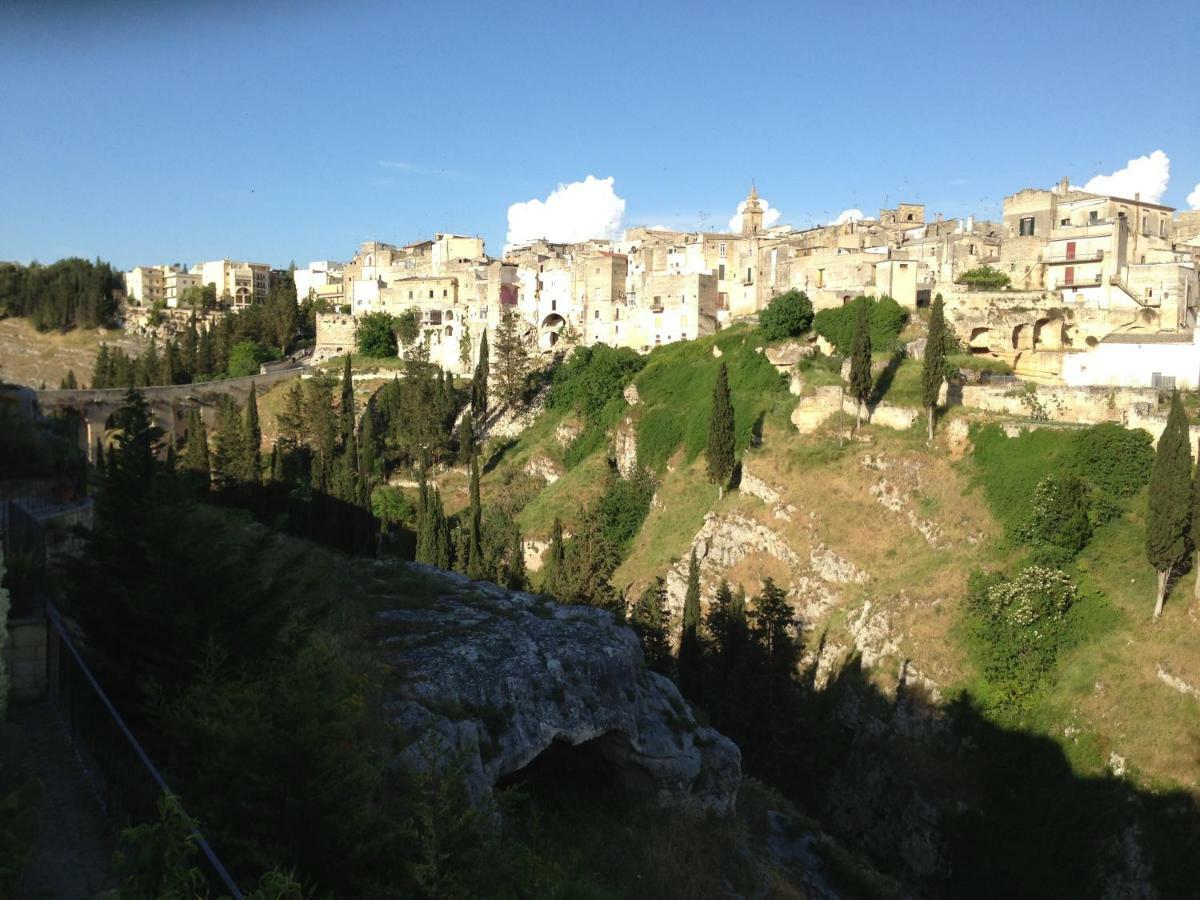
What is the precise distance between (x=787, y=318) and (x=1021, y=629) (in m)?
20.5

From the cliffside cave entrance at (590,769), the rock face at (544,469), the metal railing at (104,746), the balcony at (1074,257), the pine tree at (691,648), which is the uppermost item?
the balcony at (1074,257)

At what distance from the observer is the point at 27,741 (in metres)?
9.08

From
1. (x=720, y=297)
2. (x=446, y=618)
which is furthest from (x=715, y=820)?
(x=720, y=297)

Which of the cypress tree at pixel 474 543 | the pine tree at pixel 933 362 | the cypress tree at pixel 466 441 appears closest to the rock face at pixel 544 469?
the cypress tree at pixel 466 441

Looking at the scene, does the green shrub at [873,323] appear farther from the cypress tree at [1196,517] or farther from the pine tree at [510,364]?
the pine tree at [510,364]

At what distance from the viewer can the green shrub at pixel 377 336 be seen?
62.2 m

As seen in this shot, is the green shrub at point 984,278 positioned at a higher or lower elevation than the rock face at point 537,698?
higher

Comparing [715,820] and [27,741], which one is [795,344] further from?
[27,741]

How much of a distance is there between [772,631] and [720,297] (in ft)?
88.8

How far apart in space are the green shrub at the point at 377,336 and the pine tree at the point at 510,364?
11347 mm

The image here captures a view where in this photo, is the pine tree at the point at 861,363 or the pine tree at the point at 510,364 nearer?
the pine tree at the point at 861,363

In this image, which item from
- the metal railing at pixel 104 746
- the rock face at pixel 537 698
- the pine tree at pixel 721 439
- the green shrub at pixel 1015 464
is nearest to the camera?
the metal railing at pixel 104 746

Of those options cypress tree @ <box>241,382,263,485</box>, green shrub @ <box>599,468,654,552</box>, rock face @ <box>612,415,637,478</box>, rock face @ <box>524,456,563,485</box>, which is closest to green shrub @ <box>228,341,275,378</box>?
cypress tree @ <box>241,382,263,485</box>

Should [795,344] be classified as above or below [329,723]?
above
